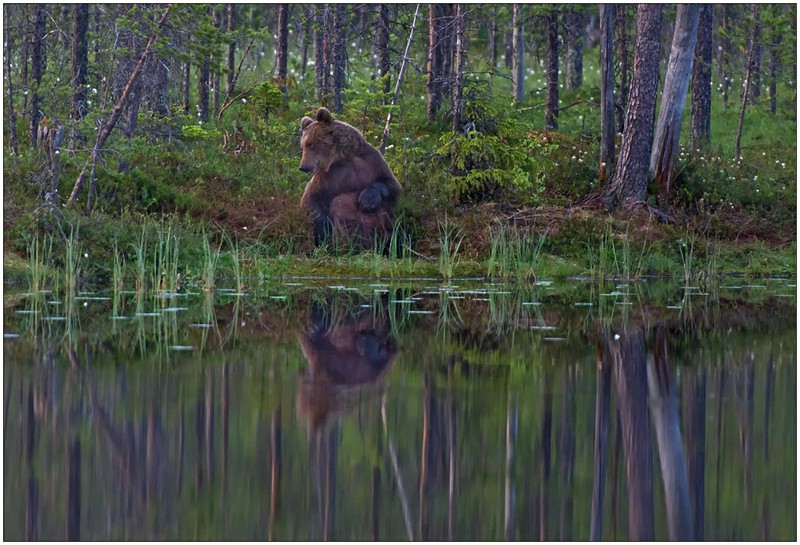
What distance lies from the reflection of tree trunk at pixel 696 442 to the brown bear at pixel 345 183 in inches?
324

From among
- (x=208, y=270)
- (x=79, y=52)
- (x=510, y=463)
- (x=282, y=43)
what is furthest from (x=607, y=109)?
(x=510, y=463)

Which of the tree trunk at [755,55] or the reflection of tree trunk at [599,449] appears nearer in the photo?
the reflection of tree trunk at [599,449]

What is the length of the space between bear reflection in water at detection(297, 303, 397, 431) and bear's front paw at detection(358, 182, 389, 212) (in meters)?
4.21

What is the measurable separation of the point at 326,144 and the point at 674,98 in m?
6.19

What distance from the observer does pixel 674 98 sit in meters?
17.9

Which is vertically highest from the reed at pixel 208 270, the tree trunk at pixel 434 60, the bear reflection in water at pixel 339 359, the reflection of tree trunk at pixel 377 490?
the tree trunk at pixel 434 60

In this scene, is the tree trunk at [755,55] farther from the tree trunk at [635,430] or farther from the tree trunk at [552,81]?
the tree trunk at [635,430]

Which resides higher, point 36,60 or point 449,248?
point 36,60

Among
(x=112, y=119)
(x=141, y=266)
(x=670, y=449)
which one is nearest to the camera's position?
(x=670, y=449)

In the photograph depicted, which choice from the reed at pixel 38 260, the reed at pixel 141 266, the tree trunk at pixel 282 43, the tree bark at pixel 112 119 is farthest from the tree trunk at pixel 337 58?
the reed at pixel 38 260

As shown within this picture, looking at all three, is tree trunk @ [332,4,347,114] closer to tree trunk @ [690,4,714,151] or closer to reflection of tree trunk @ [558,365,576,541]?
tree trunk @ [690,4,714,151]

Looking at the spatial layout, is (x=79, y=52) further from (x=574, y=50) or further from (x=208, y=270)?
(x=574, y=50)

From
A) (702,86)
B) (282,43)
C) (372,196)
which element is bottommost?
(372,196)

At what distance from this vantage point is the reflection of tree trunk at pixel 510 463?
425 cm
